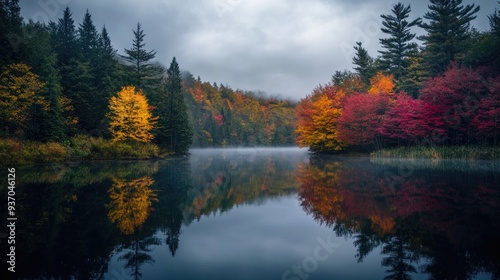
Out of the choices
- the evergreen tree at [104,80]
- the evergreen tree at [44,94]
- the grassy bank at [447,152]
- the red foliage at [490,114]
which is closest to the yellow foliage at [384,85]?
the grassy bank at [447,152]

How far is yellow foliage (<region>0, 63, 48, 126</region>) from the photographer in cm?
2753

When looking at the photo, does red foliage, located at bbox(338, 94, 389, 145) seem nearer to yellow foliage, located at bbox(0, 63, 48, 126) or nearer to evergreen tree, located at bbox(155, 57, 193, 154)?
evergreen tree, located at bbox(155, 57, 193, 154)

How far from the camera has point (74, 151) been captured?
102ft

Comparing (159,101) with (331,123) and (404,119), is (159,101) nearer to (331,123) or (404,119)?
(331,123)

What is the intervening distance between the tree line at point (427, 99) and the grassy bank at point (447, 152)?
5.22 feet

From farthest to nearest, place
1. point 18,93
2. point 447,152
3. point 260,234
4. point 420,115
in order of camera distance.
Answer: point 420,115
point 447,152
point 18,93
point 260,234

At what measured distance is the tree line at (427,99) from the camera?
98.6 ft

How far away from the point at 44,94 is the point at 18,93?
120 inches

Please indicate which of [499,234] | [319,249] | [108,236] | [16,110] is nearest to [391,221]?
[499,234]

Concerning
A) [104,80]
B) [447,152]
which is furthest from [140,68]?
[447,152]

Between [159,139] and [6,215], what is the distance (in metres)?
36.7

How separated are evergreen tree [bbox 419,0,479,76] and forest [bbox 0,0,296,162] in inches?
1469

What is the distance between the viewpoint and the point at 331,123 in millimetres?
41969

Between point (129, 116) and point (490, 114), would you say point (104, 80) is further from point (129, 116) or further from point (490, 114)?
point (490, 114)
